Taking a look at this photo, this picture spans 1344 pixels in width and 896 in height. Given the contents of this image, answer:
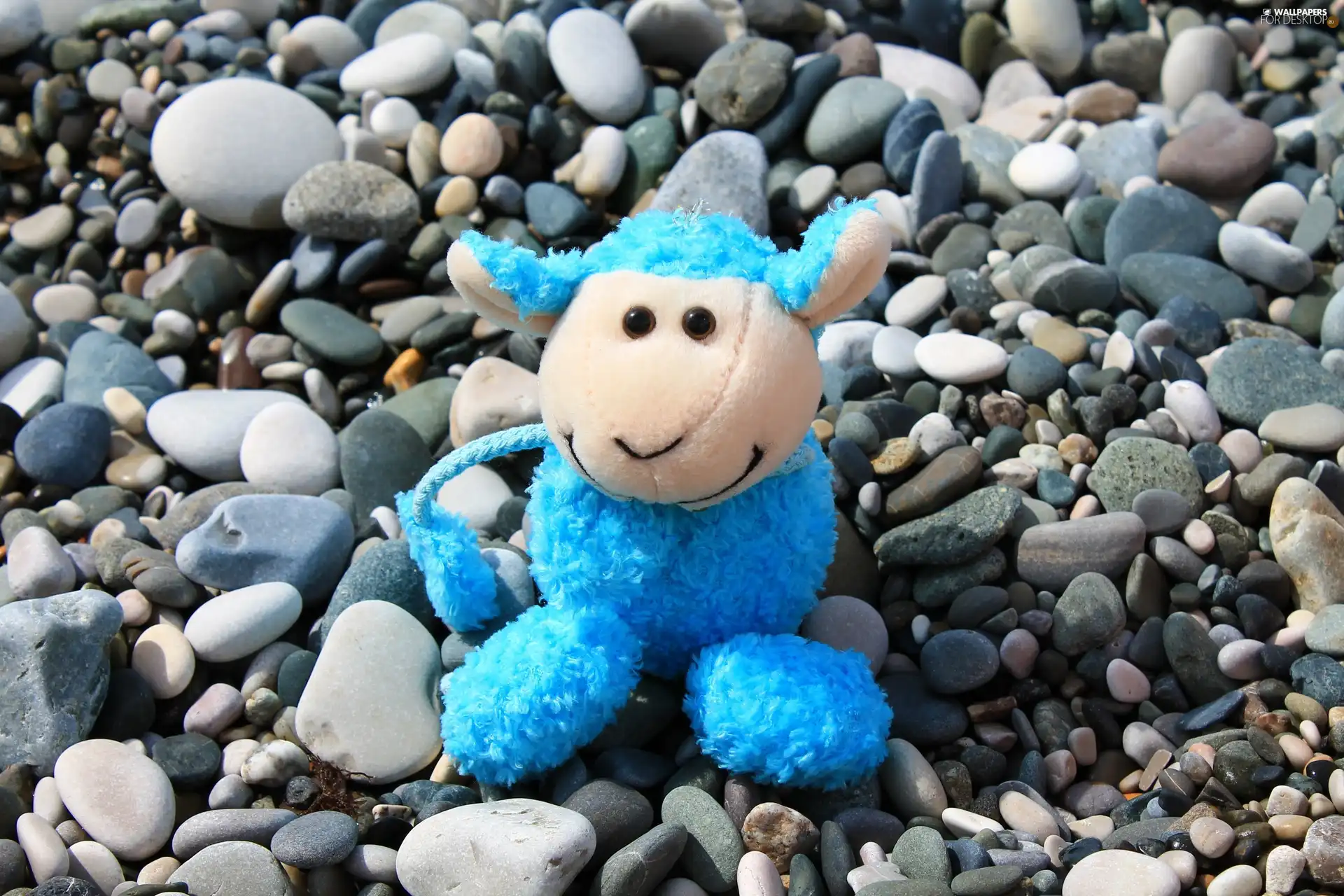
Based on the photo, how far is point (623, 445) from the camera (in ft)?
6.18

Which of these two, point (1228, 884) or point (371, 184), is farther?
point (371, 184)

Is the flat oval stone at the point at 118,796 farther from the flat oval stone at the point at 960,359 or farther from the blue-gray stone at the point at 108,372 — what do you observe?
the flat oval stone at the point at 960,359

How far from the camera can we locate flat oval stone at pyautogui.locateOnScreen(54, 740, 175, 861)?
215 centimetres

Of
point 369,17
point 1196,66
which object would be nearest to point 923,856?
point 1196,66

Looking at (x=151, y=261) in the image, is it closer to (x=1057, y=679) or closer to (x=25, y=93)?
(x=25, y=93)

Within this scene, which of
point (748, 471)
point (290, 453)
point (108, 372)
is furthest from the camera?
point (108, 372)

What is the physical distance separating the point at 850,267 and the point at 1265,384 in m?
1.55

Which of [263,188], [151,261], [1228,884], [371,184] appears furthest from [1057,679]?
[151,261]

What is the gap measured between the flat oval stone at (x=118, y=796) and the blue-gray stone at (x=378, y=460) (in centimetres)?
86

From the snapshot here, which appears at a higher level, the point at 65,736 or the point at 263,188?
the point at 263,188

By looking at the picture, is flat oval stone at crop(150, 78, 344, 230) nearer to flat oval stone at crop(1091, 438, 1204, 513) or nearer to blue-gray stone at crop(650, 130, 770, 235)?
blue-gray stone at crop(650, 130, 770, 235)

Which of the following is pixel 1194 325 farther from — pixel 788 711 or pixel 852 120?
pixel 788 711

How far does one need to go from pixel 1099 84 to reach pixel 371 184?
97.7 inches

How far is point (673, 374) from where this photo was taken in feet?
6.08
